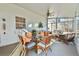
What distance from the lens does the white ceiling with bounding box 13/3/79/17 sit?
2875 mm

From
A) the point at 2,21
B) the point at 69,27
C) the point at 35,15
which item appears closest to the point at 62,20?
the point at 69,27

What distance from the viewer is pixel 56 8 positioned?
292 centimetres

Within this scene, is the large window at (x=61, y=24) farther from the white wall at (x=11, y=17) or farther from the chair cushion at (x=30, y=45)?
the chair cushion at (x=30, y=45)

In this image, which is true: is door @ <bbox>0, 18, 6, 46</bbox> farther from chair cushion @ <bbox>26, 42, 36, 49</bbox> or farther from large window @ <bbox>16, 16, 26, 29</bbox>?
chair cushion @ <bbox>26, 42, 36, 49</bbox>

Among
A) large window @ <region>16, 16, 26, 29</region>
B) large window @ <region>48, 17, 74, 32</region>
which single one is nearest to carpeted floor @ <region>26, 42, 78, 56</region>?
large window @ <region>48, 17, 74, 32</region>

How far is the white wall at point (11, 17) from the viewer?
112 inches

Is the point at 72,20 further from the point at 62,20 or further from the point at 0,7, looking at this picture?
the point at 0,7

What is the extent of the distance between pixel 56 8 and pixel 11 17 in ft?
3.15

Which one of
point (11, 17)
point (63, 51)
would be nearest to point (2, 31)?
point (11, 17)

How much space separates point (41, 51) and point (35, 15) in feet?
2.54

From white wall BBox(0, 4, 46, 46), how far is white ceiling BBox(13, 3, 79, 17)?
9 cm

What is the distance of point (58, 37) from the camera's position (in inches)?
116

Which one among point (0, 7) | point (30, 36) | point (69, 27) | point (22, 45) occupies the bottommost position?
point (22, 45)

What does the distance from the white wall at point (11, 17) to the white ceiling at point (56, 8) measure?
0.09m
